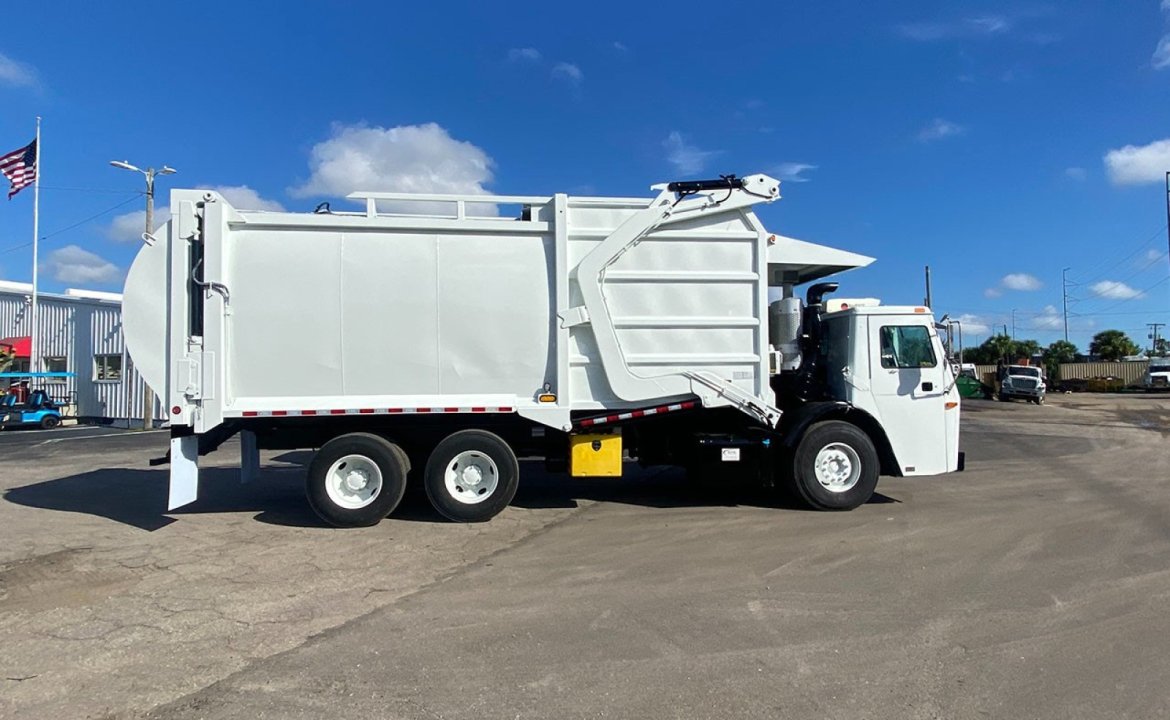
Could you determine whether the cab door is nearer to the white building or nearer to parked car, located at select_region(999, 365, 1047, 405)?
the white building

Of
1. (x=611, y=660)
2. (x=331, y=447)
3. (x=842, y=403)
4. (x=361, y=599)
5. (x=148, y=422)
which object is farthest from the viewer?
(x=148, y=422)

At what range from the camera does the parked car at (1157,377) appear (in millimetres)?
50781

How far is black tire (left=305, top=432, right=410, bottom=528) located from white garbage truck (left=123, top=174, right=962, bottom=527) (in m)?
0.02

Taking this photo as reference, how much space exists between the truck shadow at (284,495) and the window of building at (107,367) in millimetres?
17855

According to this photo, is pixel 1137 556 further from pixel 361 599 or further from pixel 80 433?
pixel 80 433

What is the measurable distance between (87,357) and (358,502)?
25916 mm

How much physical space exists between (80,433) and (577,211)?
21.0 metres

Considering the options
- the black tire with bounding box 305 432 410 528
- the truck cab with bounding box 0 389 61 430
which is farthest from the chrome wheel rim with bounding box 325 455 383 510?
the truck cab with bounding box 0 389 61 430

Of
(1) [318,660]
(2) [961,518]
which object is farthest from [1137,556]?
(1) [318,660]

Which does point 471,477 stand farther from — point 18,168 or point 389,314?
point 18,168

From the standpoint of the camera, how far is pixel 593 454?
8.20 meters

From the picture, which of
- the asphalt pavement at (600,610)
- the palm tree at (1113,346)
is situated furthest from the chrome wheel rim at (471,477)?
the palm tree at (1113,346)

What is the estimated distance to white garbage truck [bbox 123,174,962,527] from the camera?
7516mm

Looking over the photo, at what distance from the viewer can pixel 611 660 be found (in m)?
4.13
